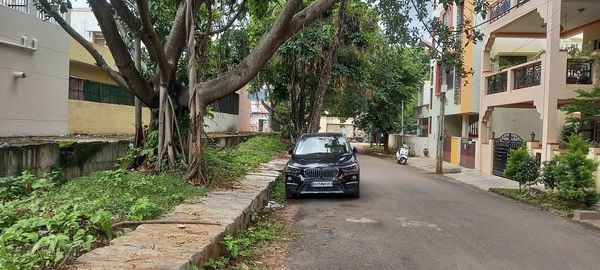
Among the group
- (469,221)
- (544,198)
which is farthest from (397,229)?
(544,198)

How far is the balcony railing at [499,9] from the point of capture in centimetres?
1833

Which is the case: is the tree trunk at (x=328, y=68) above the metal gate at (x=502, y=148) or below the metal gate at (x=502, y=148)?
above

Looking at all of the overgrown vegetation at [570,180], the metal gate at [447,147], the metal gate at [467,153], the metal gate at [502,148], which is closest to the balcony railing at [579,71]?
the metal gate at [502,148]

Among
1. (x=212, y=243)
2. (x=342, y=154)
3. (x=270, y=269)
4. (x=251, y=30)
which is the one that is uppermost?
(x=251, y=30)

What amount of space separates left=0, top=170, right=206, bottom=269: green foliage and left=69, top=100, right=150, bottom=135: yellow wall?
31.3ft

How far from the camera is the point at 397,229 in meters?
7.92

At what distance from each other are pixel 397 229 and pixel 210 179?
381cm

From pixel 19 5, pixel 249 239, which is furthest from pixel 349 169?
pixel 19 5

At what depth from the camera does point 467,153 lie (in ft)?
73.9

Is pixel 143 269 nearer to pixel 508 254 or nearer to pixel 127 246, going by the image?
pixel 127 246

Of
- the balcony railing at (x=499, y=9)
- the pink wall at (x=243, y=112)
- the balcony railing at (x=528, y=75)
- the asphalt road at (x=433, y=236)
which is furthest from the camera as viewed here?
the pink wall at (x=243, y=112)

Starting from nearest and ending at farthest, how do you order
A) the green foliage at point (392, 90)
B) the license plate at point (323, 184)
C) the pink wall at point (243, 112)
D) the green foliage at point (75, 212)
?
the green foliage at point (75, 212) → the license plate at point (323, 184) → the green foliage at point (392, 90) → the pink wall at point (243, 112)

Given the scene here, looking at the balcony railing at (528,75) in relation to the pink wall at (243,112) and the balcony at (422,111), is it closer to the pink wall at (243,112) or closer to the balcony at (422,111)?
the balcony at (422,111)

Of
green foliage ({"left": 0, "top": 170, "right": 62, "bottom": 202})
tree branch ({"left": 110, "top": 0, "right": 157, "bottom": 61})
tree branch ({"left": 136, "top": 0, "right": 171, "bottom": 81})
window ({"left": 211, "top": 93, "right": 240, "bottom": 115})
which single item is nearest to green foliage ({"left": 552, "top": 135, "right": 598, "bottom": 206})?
tree branch ({"left": 136, "top": 0, "right": 171, "bottom": 81})
